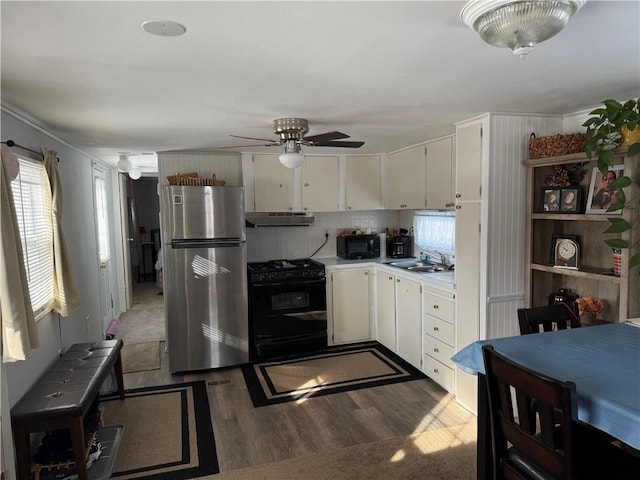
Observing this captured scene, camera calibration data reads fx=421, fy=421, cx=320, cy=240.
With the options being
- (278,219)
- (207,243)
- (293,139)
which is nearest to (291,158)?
(293,139)

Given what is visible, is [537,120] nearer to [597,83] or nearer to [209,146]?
[597,83]

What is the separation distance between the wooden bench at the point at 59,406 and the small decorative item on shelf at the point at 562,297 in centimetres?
304

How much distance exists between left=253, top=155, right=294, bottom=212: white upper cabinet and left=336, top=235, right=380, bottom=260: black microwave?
786mm

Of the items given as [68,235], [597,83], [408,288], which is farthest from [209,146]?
[597,83]

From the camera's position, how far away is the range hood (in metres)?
4.68

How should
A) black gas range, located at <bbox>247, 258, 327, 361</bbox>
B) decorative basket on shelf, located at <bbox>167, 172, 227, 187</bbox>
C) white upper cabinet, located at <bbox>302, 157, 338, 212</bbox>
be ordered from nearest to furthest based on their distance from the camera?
decorative basket on shelf, located at <bbox>167, 172, 227, 187</bbox>, black gas range, located at <bbox>247, 258, 327, 361</bbox>, white upper cabinet, located at <bbox>302, 157, 338, 212</bbox>

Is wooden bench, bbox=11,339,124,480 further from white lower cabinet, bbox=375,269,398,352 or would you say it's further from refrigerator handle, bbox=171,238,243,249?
white lower cabinet, bbox=375,269,398,352

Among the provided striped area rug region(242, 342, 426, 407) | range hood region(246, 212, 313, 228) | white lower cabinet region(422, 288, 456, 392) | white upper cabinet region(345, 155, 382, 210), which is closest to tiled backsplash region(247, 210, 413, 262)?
range hood region(246, 212, 313, 228)

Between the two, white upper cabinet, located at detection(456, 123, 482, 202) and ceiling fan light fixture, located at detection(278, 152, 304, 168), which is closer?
ceiling fan light fixture, located at detection(278, 152, 304, 168)

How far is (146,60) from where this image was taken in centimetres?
175

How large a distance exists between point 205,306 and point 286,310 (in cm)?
83

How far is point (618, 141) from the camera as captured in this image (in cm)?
237

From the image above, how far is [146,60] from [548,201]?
2637 mm

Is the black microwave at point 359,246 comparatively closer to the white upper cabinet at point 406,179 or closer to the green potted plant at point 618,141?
the white upper cabinet at point 406,179
